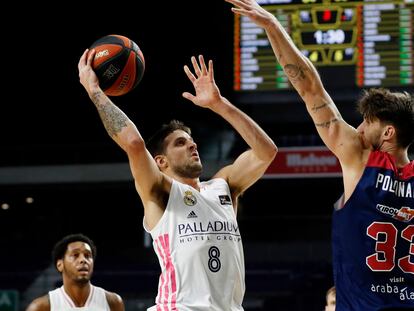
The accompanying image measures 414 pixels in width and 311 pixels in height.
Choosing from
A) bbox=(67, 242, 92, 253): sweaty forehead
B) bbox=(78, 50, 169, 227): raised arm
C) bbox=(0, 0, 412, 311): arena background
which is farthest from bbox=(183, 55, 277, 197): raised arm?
bbox=(0, 0, 412, 311): arena background

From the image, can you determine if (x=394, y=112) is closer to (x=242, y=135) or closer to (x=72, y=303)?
(x=242, y=135)

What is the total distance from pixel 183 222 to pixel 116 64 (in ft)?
2.87

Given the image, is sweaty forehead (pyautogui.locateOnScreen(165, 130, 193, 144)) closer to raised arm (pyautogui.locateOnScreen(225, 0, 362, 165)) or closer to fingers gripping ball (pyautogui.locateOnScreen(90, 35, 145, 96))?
fingers gripping ball (pyautogui.locateOnScreen(90, 35, 145, 96))

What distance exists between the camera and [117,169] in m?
14.2

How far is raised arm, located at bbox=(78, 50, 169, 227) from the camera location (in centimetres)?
402

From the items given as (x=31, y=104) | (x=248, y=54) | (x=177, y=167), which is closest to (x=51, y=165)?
(x=31, y=104)

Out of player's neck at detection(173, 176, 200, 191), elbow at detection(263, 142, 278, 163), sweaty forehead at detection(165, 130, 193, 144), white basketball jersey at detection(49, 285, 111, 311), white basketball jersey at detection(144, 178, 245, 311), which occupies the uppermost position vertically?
sweaty forehead at detection(165, 130, 193, 144)

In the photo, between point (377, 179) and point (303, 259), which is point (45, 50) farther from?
point (377, 179)

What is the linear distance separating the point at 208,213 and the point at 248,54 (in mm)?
5637

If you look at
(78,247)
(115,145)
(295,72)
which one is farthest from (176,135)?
(115,145)

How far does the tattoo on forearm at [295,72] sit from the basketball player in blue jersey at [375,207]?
16 centimetres

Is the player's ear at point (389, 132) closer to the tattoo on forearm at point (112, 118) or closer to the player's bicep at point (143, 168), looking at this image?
the player's bicep at point (143, 168)

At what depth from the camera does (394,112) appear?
11.5ft

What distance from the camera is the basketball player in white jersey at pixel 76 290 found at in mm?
6688
